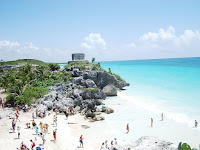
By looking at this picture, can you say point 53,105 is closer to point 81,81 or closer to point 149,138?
point 81,81

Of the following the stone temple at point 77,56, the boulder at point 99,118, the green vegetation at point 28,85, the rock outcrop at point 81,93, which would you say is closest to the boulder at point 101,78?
the rock outcrop at point 81,93

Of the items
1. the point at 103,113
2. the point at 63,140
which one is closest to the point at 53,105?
the point at 103,113

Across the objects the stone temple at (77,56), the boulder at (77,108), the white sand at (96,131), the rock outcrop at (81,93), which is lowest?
the white sand at (96,131)

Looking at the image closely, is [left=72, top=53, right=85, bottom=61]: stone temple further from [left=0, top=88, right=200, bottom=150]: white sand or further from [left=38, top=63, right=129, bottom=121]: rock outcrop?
[left=0, top=88, right=200, bottom=150]: white sand

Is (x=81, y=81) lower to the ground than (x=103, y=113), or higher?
higher

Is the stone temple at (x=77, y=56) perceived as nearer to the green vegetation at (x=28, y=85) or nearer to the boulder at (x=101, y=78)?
the green vegetation at (x=28, y=85)

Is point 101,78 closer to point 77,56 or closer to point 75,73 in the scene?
point 75,73

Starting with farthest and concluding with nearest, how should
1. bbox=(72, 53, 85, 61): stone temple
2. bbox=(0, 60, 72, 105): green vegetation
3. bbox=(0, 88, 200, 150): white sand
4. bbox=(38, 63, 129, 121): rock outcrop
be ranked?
bbox=(72, 53, 85, 61): stone temple < bbox=(38, 63, 129, 121): rock outcrop < bbox=(0, 60, 72, 105): green vegetation < bbox=(0, 88, 200, 150): white sand

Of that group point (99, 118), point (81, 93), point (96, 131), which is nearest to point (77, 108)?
point (81, 93)

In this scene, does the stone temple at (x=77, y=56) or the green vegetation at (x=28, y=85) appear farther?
the stone temple at (x=77, y=56)

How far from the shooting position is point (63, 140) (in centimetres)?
1816

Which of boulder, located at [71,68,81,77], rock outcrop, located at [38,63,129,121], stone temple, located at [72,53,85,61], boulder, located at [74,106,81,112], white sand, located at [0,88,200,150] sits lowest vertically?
white sand, located at [0,88,200,150]

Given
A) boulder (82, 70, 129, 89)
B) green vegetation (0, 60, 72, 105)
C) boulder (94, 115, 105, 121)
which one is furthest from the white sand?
boulder (82, 70, 129, 89)

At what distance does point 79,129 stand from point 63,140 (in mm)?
3465
